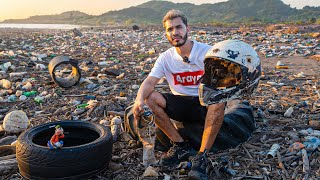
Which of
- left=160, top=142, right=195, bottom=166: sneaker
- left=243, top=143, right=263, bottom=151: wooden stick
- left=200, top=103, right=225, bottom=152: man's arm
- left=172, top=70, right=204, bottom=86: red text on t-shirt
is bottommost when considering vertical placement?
left=243, top=143, right=263, bottom=151: wooden stick

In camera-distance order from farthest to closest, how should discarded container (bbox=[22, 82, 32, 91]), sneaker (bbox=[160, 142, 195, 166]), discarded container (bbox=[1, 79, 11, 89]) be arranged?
discarded container (bbox=[1, 79, 11, 89]), discarded container (bbox=[22, 82, 32, 91]), sneaker (bbox=[160, 142, 195, 166])

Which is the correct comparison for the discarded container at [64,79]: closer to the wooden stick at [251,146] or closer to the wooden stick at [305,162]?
the wooden stick at [251,146]

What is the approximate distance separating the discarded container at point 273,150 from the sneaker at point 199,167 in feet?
2.74

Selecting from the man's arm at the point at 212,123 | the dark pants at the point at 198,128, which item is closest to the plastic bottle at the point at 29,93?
the dark pants at the point at 198,128

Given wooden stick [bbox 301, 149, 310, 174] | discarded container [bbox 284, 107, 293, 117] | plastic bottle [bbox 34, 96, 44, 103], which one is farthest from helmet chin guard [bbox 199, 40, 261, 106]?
plastic bottle [bbox 34, 96, 44, 103]

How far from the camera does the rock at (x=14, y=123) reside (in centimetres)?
433

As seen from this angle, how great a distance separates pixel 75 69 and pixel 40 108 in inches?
72.7

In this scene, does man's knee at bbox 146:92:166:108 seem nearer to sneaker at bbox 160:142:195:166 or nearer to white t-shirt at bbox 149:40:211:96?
white t-shirt at bbox 149:40:211:96

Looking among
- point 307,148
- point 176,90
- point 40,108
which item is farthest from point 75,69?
point 307,148

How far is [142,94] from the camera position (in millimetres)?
3613

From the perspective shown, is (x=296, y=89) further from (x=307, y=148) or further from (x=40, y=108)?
(x=40, y=108)

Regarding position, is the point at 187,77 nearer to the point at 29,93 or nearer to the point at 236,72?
the point at 236,72

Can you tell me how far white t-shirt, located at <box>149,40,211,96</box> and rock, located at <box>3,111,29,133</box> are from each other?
6.33ft

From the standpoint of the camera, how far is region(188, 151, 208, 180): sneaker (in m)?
3.05
